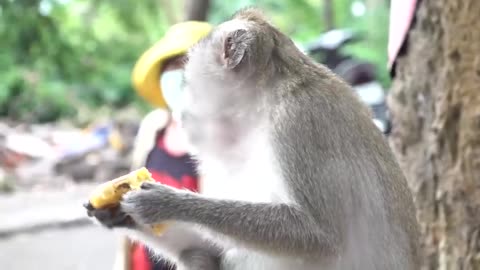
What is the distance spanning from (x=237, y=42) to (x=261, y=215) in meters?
0.31

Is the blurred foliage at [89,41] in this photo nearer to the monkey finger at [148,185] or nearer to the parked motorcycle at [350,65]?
the parked motorcycle at [350,65]

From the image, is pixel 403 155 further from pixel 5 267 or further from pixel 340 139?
pixel 5 267

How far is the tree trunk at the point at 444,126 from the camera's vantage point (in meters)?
2.03

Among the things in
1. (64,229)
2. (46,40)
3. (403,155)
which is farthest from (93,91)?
(403,155)

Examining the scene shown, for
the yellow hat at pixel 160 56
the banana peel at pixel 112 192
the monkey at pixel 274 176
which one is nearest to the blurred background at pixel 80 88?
the yellow hat at pixel 160 56

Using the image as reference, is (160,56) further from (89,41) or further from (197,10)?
(89,41)

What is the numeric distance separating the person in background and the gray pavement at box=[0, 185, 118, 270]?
156cm

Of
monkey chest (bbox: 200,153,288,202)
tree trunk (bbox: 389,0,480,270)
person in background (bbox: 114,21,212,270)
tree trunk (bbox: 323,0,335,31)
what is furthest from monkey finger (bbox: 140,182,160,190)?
tree trunk (bbox: 323,0,335,31)

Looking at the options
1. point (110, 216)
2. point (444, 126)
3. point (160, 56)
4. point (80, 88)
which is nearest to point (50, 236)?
point (80, 88)

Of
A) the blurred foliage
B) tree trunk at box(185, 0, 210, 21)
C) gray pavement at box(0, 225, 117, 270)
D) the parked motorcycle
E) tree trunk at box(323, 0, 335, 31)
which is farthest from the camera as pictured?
tree trunk at box(323, 0, 335, 31)

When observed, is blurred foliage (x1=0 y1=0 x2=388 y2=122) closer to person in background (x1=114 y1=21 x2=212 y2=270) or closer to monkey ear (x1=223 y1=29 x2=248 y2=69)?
person in background (x1=114 y1=21 x2=212 y2=270)

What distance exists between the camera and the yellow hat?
208 cm

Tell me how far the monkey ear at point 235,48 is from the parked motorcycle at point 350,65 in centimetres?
229

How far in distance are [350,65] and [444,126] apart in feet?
7.95
